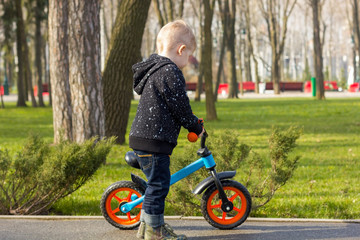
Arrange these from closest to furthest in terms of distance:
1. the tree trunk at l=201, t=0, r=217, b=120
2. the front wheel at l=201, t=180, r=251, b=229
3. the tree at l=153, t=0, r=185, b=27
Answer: the front wheel at l=201, t=180, r=251, b=229 → the tree trunk at l=201, t=0, r=217, b=120 → the tree at l=153, t=0, r=185, b=27

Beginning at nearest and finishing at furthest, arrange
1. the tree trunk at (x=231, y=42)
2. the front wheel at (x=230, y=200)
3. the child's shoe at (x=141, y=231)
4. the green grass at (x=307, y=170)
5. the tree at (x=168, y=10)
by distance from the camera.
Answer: the child's shoe at (x=141, y=231)
the front wheel at (x=230, y=200)
the green grass at (x=307, y=170)
the tree at (x=168, y=10)
the tree trunk at (x=231, y=42)

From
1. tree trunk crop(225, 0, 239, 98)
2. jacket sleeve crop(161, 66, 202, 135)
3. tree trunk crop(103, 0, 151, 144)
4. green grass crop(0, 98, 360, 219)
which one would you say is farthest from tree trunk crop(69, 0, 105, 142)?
tree trunk crop(225, 0, 239, 98)

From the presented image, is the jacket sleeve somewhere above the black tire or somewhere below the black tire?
above

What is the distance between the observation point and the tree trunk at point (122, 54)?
12.5 metres

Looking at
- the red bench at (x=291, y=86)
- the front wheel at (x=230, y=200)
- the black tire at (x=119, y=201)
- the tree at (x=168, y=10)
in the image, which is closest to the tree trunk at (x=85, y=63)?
the black tire at (x=119, y=201)

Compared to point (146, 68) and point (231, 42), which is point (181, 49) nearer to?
point (146, 68)

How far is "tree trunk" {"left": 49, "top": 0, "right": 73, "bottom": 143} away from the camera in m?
12.4

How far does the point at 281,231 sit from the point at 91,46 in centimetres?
521

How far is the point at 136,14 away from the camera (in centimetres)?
1247

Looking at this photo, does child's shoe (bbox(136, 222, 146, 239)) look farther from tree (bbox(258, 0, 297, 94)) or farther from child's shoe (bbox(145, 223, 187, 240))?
tree (bbox(258, 0, 297, 94))

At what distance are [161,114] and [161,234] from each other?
937mm

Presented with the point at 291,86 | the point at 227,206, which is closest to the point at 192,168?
the point at 227,206

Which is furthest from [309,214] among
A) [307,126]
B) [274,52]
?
[274,52]

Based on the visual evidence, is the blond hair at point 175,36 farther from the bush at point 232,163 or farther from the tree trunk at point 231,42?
the tree trunk at point 231,42
